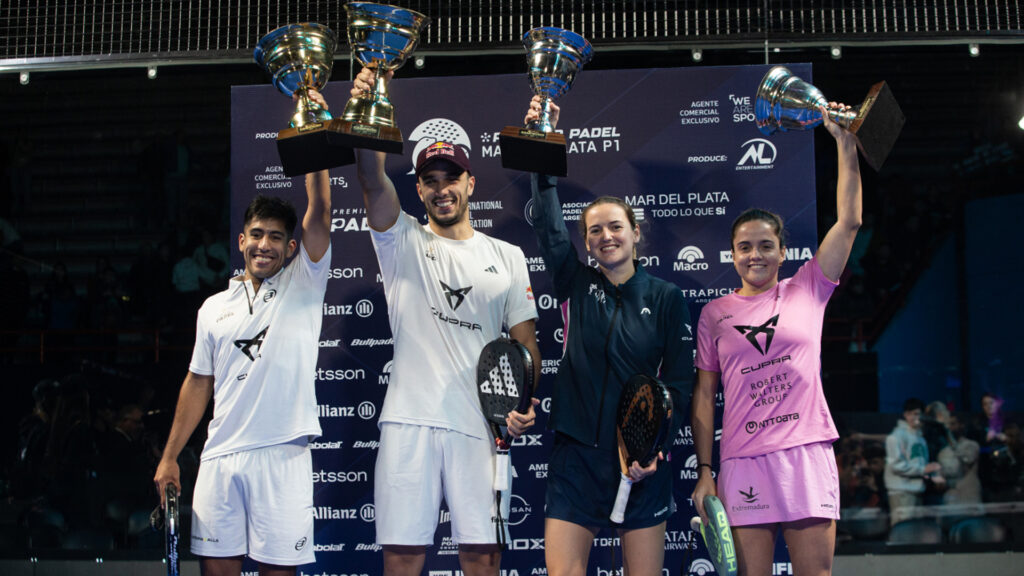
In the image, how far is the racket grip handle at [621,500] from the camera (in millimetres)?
3418

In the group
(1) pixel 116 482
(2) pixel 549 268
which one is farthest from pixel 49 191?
(2) pixel 549 268

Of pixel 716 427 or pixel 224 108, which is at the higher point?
pixel 224 108

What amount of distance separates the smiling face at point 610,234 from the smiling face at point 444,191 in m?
0.60

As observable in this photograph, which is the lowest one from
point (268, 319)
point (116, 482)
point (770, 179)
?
point (116, 482)

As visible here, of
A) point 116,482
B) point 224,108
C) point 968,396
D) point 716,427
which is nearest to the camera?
point 716,427

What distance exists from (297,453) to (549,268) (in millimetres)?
1349

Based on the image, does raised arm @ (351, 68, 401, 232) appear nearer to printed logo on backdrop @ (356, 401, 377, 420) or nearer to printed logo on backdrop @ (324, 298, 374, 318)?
printed logo on backdrop @ (324, 298, 374, 318)

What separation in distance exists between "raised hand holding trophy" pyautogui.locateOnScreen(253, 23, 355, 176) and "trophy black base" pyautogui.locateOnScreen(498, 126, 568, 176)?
2.09 feet

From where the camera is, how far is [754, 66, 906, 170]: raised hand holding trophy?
11.4 feet

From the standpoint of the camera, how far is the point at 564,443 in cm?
363

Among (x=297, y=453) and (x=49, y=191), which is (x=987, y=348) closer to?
(x=297, y=453)

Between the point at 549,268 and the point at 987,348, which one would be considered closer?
the point at 549,268

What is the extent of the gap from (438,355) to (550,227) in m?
0.73

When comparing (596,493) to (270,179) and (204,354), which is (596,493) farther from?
(270,179)
